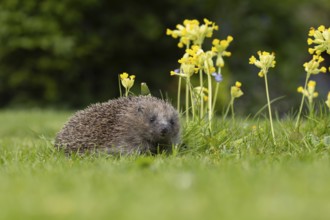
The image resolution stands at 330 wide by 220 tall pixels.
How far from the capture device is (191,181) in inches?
162

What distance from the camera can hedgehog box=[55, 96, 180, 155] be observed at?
255 inches

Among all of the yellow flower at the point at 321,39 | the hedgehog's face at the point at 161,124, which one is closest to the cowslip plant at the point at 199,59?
the hedgehog's face at the point at 161,124

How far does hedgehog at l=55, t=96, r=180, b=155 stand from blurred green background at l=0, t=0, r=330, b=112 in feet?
36.4

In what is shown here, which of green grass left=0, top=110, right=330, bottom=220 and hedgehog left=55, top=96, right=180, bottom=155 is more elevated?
hedgehog left=55, top=96, right=180, bottom=155

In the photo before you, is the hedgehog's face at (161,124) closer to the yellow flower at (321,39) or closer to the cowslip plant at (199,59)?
the cowslip plant at (199,59)

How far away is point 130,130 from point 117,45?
1242 cm

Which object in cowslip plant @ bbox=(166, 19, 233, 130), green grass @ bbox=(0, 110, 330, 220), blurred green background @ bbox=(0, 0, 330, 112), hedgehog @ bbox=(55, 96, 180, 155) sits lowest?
green grass @ bbox=(0, 110, 330, 220)

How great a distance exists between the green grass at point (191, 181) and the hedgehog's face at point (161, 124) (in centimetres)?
18

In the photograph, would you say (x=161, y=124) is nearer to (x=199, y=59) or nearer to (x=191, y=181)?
(x=199, y=59)

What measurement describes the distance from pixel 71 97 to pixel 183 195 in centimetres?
1596

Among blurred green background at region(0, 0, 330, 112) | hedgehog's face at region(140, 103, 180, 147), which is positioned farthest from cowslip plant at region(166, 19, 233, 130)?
blurred green background at region(0, 0, 330, 112)

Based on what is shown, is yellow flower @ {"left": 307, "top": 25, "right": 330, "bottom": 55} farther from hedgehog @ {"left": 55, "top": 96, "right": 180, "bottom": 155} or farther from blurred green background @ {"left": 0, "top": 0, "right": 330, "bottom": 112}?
blurred green background @ {"left": 0, "top": 0, "right": 330, "bottom": 112}

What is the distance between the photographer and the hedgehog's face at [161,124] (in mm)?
6406

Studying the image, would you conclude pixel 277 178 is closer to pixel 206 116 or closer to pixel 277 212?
pixel 277 212
